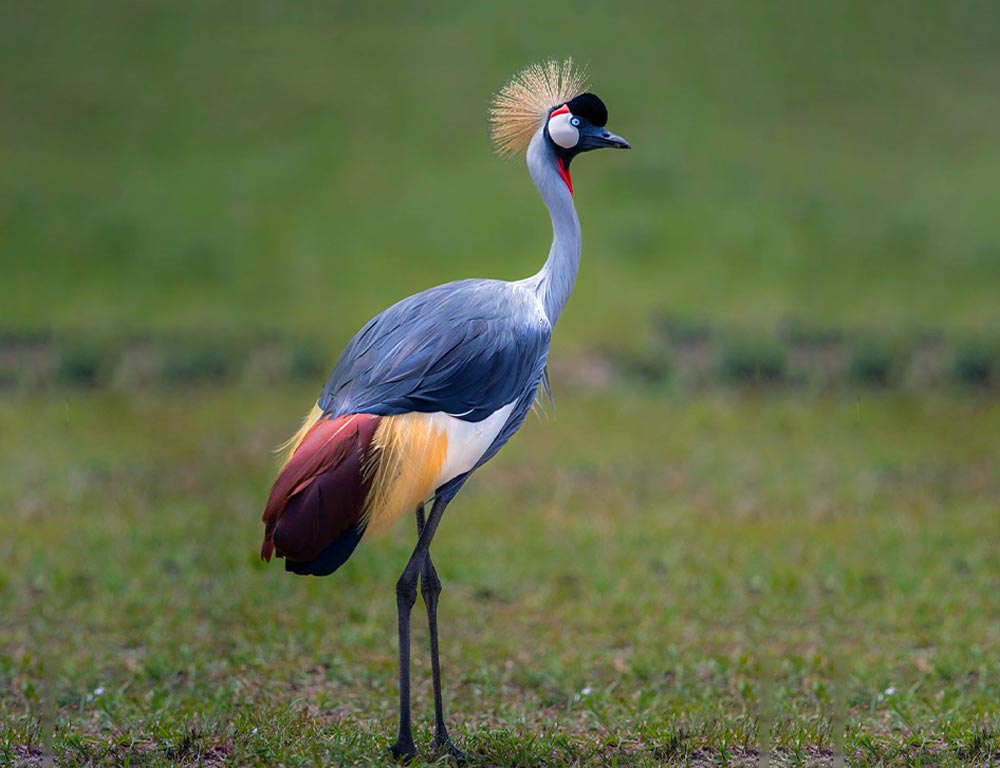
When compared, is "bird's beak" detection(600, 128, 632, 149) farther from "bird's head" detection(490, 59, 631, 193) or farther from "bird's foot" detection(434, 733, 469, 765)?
"bird's foot" detection(434, 733, 469, 765)

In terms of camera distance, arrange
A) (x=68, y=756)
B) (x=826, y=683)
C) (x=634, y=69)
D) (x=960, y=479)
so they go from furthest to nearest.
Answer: (x=634, y=69), (x=960, y=479), (x=826, y=683), (x=68, y=756)

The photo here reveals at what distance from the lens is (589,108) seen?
4.56 m

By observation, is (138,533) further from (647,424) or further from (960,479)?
(960,479)

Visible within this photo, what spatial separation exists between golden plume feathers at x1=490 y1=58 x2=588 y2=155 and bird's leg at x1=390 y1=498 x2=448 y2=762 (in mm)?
1426

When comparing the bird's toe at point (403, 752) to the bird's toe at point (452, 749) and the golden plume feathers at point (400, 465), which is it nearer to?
the bird's toe at point (452, 749)

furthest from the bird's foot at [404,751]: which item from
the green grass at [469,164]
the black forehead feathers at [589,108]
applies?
the green grass at [469,164]

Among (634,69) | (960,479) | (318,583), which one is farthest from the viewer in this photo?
(634,69)

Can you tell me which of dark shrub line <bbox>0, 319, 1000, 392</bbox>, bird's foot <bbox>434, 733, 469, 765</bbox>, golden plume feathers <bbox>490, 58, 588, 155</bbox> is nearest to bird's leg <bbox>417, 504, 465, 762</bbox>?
bird's foot <bbox>434, 733, 469, 765</bbox>

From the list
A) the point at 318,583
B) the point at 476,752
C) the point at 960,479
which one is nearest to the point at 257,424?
the point at 318,583

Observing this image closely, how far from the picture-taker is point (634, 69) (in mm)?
14961

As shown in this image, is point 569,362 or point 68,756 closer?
point 68,756

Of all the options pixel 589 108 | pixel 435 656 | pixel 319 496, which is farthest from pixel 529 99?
pixel 435 656

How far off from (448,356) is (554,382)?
673 cm

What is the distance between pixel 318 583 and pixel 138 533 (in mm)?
1350
